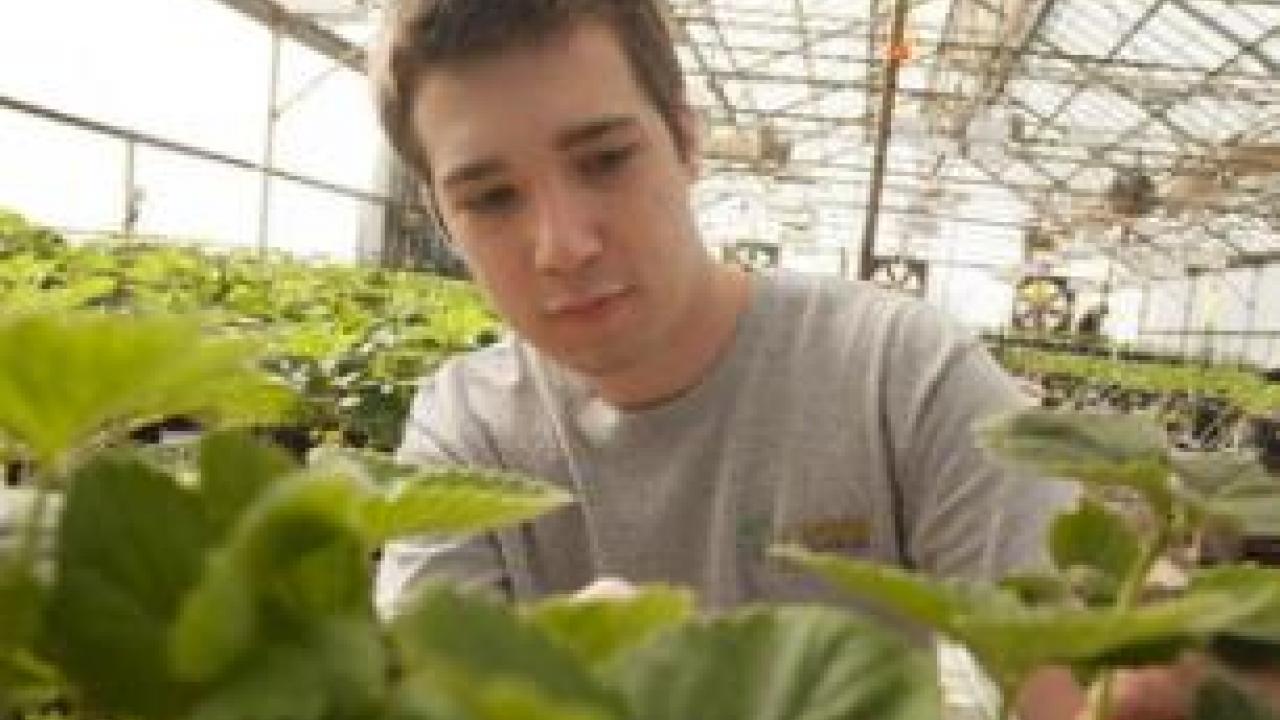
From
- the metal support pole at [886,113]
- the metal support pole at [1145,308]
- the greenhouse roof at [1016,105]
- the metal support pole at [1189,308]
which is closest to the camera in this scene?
the metal support pole at [886,113]

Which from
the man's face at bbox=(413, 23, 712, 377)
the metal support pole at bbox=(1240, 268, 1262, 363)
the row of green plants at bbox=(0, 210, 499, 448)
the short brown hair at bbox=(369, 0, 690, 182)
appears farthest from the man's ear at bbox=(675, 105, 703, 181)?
the metal support pole at bbox=(1240, 268, 1262, 363)

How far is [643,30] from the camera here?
175 centimetres

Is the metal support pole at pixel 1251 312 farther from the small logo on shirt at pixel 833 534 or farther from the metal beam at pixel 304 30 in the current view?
the small logo on shirt at pixel 833 534

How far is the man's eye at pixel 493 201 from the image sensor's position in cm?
159

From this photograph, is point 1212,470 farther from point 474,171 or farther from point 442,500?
point 474,171

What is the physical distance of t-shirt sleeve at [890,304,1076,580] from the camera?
1.64m

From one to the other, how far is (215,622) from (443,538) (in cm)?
143

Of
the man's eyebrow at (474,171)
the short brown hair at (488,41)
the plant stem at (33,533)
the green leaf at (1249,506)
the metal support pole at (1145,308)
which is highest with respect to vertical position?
the short brown hair at (488,41)

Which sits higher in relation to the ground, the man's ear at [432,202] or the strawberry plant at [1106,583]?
the man's ear at [432,202]

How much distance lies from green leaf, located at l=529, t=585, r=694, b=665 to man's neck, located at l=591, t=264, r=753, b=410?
141cm

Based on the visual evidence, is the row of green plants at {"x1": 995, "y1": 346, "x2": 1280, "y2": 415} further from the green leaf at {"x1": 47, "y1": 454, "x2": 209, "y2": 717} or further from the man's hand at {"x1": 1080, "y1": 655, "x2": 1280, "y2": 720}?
the green leaf at {"x1": 47, "y1": 454, "x2": 209, "y2": 717}

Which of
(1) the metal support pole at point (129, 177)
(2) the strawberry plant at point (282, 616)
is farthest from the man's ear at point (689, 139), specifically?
(1) the metal support pole at point (129, 177)

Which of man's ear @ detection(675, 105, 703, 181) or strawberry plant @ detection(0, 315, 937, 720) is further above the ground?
man's ear @ detection(675, 105, 703, 181)

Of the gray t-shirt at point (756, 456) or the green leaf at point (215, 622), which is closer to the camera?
the green leaf at point (215, 622)
